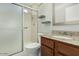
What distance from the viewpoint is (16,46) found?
196 cm

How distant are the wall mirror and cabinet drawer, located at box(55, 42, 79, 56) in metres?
0.54

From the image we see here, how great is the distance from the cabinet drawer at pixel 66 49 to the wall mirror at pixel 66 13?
537mm

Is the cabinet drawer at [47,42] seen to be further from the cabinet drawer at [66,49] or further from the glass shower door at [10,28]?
the glass shower door at [10,28]

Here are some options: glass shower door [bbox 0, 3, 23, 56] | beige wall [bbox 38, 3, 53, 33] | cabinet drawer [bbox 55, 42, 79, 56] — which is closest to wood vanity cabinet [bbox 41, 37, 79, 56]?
cabinet drawer [bbox 55, 42, 79, 56]

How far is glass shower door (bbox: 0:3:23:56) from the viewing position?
5.43 feet

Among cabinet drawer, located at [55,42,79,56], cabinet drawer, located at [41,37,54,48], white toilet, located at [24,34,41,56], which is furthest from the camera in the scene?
white toilet, located at [24,34,41,56]

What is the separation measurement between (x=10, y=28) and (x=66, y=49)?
96cm

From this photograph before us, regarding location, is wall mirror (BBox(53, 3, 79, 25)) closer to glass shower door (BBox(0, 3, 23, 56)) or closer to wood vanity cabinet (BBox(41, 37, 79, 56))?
wood vanity cabinet (BBox(41, 37, 79, 56))

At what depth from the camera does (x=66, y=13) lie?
6.10 ft

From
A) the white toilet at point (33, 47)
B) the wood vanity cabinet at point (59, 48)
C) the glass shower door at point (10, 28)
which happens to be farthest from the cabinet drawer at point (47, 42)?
the glass shower door at point (10, 28)

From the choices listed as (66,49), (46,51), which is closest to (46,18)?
(46,51)

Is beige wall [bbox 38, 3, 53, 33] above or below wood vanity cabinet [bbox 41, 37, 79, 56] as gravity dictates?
above

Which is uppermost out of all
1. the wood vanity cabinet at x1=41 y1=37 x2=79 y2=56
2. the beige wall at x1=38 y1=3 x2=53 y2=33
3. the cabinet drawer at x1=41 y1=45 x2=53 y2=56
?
the beige wall at x1=38 y1=3 x2=53 y2=33

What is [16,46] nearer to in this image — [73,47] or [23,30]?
[23,30]
